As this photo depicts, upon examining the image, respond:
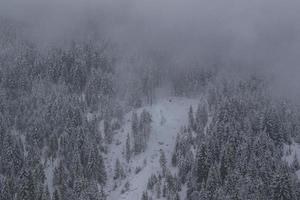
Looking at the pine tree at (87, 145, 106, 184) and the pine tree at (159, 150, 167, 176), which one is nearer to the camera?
the pine tree at (159, 150, 167, 176)

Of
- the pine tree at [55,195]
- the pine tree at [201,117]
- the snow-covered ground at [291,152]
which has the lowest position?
the pine tree at [55,195]

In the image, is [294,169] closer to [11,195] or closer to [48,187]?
[48,187]

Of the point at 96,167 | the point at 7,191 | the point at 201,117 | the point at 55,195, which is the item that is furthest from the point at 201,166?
the point at 7,191

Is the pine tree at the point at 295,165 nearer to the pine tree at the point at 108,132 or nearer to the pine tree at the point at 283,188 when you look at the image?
the pine tree at the point at 283,188

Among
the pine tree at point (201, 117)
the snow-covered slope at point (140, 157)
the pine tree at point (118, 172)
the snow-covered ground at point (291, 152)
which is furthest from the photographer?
the pine tree at point (201, 117)

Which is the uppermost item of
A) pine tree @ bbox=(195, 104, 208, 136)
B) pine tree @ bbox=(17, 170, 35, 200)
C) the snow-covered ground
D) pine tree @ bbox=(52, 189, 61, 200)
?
pine tree @ bbox=(195, 104, 208, 136)

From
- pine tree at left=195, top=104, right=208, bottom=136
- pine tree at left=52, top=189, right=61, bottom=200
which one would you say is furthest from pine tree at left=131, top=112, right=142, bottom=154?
pine tree at left=52, top=189, right=61, bottom=200

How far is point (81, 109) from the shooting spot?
198625mm

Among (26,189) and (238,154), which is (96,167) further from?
(238,154)

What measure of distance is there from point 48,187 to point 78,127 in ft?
93.9

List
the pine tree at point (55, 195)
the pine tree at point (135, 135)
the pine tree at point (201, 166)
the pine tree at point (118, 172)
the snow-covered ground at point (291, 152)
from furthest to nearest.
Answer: the pine tree at point (135, 135) < the snow-covered ground at point (291, 152) < the pine tree at point (118, 172) < the pine tree at point (201, 166) < the pine tree at point (55, 195)

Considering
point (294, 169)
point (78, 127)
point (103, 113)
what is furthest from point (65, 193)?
point (294, 169)

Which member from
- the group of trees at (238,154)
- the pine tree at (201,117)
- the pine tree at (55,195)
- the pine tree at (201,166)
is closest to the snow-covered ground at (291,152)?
the group of trees at (238,154)

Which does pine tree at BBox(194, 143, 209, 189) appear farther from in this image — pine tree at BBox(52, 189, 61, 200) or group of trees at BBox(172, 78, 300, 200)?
pine tree at BBox(52, 189, 61, 200)
